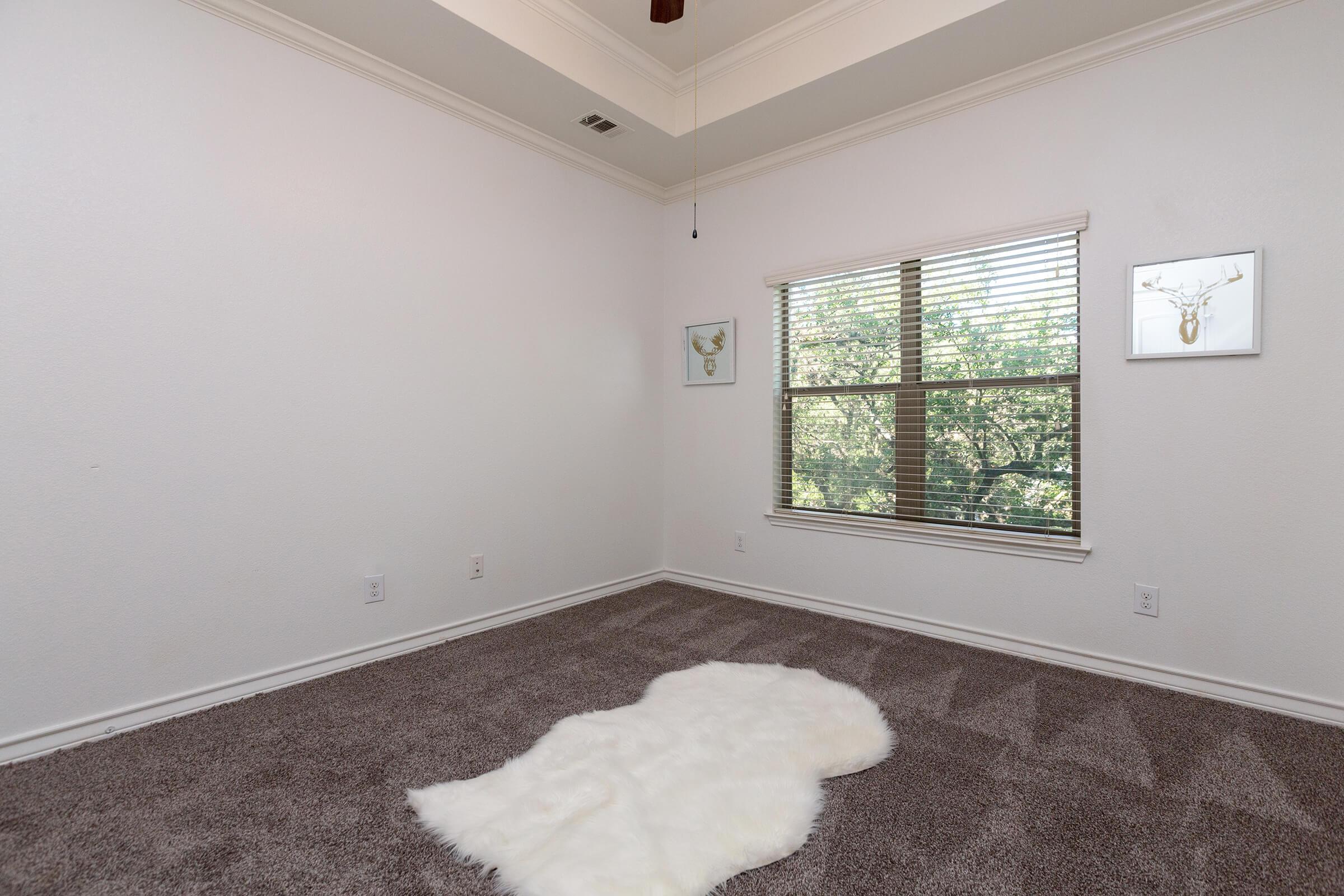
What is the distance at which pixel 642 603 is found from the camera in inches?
146

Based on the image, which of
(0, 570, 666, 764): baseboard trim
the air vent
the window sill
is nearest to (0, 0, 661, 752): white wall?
(0, 570, 666, 764): baseboard trim

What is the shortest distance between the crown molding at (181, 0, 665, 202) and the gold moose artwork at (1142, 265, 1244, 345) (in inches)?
118

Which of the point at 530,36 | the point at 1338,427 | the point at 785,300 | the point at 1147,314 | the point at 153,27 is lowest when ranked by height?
the point at 1338,427

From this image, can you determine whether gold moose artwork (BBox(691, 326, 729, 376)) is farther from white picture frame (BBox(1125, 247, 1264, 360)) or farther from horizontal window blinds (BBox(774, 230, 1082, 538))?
white picture frame (BBox(1125, 247, 1264, 360))

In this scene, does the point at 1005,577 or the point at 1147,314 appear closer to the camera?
the point at 1147,314

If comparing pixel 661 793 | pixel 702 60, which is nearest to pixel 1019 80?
pixel 702 60

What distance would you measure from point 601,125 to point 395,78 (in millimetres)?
1037

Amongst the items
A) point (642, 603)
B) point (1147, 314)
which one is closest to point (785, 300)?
point (1147, 314)

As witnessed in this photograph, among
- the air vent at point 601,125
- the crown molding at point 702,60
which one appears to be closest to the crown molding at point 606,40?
the crown molding at point 702,60

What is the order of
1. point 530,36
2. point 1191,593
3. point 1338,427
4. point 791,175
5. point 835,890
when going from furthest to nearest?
point 791,175
point 530,36
point 1191,593
point 1338,427
point 835,890

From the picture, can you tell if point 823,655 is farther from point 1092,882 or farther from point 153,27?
point 153,27

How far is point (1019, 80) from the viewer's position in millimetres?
2814

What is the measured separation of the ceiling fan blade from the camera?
7.20 ft

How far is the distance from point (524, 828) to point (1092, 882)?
4.46 ft
